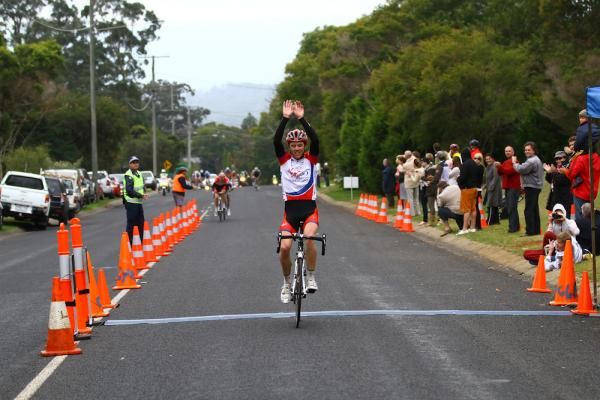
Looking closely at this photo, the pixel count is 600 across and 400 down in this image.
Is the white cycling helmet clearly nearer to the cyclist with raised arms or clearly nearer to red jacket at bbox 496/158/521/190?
the cyclist with raised arms

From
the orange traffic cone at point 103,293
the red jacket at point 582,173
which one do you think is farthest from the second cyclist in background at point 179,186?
the orange traffic cone at point 103,293

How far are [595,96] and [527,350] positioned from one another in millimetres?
3685

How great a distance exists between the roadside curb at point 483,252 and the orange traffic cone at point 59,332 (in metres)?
8.04

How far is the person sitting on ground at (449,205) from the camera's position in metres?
24.1

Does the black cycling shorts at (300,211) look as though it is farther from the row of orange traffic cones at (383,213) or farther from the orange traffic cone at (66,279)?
the row of orange traffic cones at (383,213)

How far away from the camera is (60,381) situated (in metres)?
8.73

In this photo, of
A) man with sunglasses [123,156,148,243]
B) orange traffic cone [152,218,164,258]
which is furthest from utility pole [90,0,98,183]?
man with sunglasses [123,156,148,243]

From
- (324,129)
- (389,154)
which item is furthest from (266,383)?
(324,129)

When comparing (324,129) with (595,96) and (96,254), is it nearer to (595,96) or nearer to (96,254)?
(96,254)

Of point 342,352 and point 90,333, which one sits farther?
point 90,333

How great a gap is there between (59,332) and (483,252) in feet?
40.1

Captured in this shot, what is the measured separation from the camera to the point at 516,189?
22.8 metres

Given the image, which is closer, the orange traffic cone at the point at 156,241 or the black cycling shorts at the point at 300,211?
the black cycling shorts at the point at 300,211

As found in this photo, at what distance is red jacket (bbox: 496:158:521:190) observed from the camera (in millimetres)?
22605
